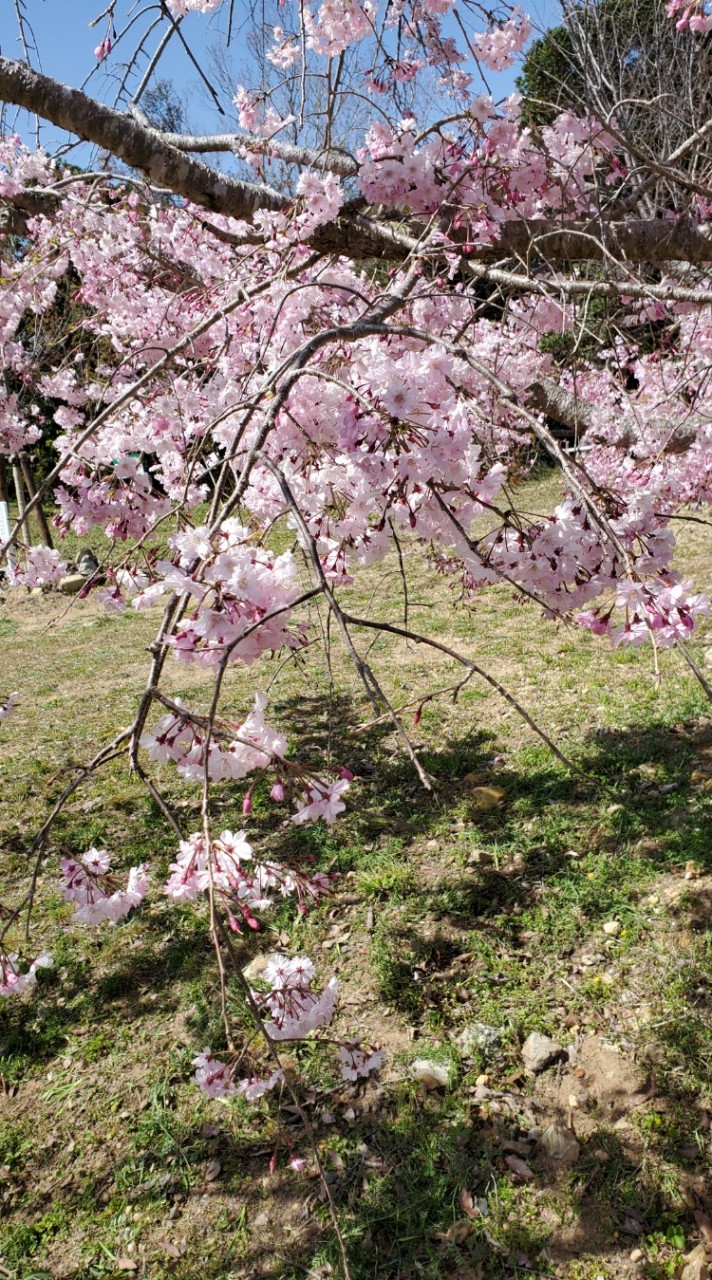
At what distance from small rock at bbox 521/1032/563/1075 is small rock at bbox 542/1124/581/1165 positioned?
0.60ft

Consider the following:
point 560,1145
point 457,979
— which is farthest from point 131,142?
point 560,1145

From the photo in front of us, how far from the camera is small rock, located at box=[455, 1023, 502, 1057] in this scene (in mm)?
2227

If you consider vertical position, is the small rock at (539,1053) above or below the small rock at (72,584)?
below

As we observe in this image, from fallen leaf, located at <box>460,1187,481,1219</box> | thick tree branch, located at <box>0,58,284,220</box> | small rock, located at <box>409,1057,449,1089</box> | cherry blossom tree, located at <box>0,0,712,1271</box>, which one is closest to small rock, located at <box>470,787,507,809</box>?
cherry blossom tree, located at <box>0,0,712,1271</box>

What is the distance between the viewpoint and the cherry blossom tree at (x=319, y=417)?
1.33m

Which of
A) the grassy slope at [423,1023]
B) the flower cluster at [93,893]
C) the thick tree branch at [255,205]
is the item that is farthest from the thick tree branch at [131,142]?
the flower cluster at [93,893]

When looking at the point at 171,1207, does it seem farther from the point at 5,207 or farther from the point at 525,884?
the point at 5,207

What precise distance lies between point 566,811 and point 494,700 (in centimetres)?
124

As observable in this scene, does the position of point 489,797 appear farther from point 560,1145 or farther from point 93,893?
point 93,893

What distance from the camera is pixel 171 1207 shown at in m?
1.96

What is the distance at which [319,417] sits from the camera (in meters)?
2.10

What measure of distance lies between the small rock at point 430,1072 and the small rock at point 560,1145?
0.96 ft

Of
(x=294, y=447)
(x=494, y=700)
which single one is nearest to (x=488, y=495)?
(x=294, y=447)

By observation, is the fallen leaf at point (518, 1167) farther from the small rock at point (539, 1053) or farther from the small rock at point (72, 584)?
the small rock at point (72, 584)
